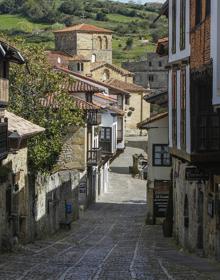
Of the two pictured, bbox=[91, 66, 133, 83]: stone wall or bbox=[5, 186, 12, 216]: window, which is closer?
bbox=[5, 186, 12, 216]: window

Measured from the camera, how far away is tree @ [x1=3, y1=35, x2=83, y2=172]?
4369 centimetres

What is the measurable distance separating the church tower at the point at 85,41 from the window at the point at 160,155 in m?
93.7

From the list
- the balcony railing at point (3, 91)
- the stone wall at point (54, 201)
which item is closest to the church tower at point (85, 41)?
the stone wall at point (54, 201)

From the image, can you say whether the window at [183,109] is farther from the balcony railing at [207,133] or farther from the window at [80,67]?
the window at [80,67]

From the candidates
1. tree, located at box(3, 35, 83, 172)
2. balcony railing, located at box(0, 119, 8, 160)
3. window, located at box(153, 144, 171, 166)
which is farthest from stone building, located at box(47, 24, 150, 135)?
balcony railing, located at box(0, 119, 8, 160)

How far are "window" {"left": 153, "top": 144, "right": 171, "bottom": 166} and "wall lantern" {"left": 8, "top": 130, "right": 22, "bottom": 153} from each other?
14.9m

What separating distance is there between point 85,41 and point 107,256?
11586 centimetres

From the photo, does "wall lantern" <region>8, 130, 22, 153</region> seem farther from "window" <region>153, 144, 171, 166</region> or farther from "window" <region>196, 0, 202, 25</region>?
"window" <region>153, 144, 171, 166</region>

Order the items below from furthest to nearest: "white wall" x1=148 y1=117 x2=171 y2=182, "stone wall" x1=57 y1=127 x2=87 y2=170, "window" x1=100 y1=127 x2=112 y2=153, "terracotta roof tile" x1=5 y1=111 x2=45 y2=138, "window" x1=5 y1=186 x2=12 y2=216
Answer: "window" x1=100 y1=127 x2=112 y2=153
"stone wall" x1=57 y1=127 x2=87 y2=170
"white wall" x1=148 y1=117 x2=171 y2=182
"terracotta roof tile" x1=5 y1=111 x2=45 y2=138
"window" x1=5 y1=186 x2=12 y2=216

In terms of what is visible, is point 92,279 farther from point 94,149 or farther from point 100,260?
point 94,149

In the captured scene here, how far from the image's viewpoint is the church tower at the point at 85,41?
137875mm

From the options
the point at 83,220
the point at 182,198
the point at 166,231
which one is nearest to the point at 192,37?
the point at 182,198

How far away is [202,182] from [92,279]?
868cm

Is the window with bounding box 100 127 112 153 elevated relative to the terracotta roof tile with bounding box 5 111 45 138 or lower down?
elevated
